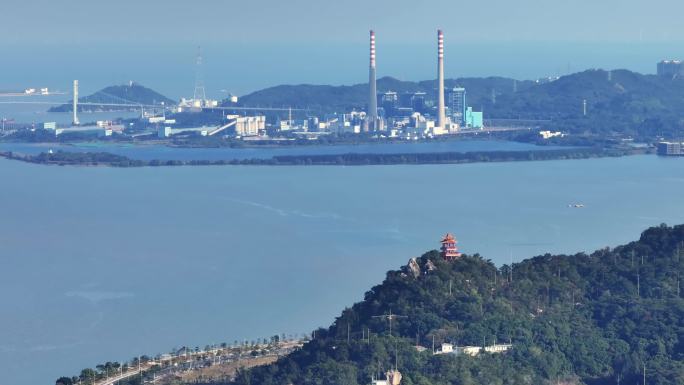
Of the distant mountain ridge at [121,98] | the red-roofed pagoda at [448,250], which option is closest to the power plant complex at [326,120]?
the distant mountain ridge at [121,98]

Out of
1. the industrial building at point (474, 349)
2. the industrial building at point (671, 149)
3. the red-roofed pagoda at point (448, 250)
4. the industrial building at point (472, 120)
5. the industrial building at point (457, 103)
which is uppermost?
the industrial building at point (457, 103)

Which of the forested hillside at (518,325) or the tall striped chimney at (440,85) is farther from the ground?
the tall striped chimney at (440,85)

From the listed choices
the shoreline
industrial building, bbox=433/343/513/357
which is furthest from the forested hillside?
the shoreline

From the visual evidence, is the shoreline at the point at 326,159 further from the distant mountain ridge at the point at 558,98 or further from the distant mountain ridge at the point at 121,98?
the distant mountain ridge at the point at 121,98

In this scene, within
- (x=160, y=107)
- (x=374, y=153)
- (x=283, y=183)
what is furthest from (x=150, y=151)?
(x=160, y=107)

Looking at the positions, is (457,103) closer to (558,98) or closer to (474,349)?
(558,98)

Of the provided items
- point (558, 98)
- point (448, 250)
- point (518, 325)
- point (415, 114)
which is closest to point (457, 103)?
point (415, 114)
